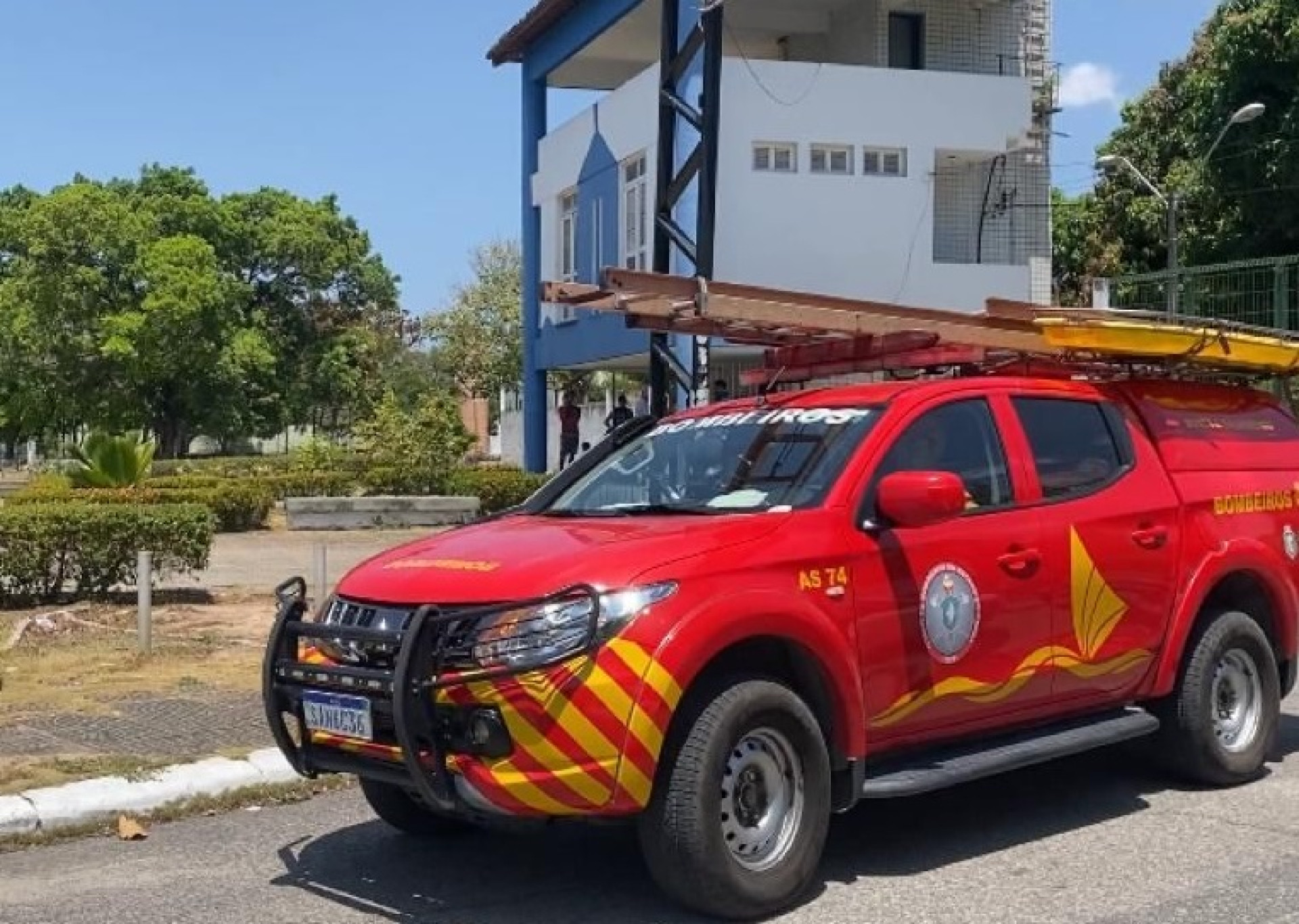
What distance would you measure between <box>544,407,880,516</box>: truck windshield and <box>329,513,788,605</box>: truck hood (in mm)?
228

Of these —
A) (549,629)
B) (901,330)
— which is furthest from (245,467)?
(549,629)

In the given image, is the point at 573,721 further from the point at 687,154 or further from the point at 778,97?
the point at 778,97

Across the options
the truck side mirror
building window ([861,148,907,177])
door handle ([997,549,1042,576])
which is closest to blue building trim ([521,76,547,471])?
building window ([861,148,907,177])

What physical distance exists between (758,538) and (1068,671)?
174cm

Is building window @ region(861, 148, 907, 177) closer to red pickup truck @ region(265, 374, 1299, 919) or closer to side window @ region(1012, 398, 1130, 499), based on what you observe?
red pickup truck @ region(265, 374, 1299, 919)

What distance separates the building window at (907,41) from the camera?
27.1 m

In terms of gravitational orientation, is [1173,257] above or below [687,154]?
below

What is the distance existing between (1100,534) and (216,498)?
17.2 meters

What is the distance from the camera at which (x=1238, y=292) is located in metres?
21.0

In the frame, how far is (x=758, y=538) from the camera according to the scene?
5.28 meters

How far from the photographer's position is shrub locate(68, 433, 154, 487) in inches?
787

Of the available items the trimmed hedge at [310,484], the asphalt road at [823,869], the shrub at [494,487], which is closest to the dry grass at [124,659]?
the asphalt road at [823,869]

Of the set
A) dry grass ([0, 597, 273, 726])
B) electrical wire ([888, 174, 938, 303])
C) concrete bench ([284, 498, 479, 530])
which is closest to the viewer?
dry grass ([0, 597, 273, 726])

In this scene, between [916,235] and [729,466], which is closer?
[729,466]
